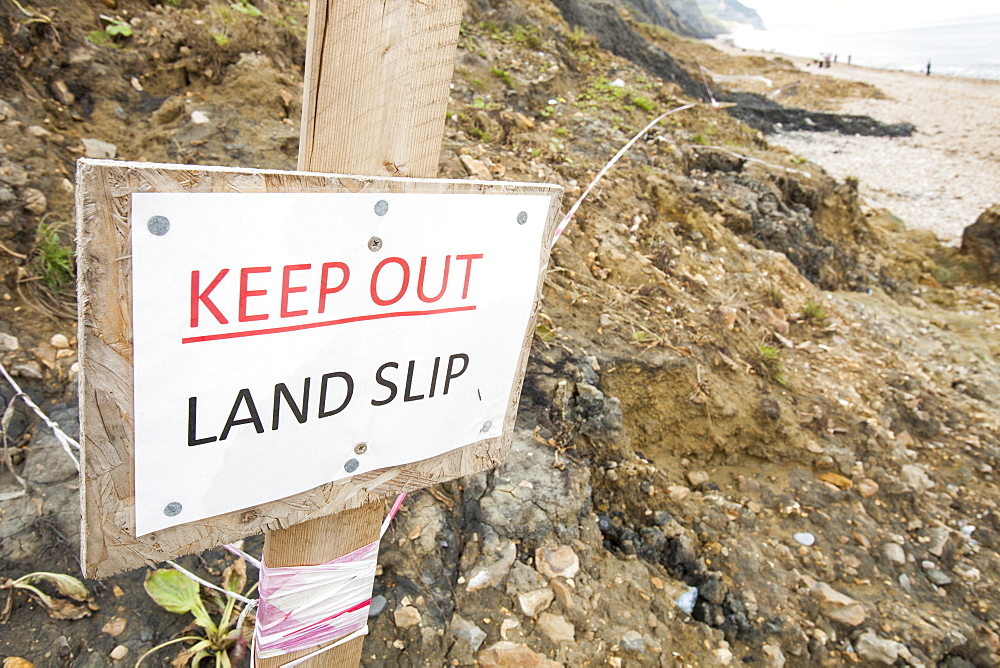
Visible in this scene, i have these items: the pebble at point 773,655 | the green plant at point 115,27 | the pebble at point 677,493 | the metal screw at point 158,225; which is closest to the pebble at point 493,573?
the pebble at point 677,493

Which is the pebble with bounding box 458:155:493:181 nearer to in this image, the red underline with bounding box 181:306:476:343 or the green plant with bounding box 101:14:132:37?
the green plant with bounding box 101:14:132:37

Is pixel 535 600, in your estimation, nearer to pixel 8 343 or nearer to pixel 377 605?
pixel 377 605

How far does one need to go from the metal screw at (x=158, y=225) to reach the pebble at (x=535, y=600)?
177 centimetres

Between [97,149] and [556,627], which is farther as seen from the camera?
[97,149]

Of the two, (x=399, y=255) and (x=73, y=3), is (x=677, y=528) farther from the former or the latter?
(x=73, y=3)

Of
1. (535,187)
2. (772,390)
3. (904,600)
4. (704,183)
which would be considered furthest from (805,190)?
(535,187)

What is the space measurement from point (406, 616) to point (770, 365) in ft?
9.57

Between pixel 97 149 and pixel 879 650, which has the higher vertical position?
pixel 97 149

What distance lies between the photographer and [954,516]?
11.1 ft

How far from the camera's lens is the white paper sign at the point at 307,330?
84cm

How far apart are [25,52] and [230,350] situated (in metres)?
3.48

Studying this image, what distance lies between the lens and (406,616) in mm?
1937

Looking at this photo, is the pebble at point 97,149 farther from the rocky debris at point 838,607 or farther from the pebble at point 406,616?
the rocky debris at point 838,607

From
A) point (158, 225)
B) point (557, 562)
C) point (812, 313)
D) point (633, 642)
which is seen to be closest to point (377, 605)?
point (557, 562)
